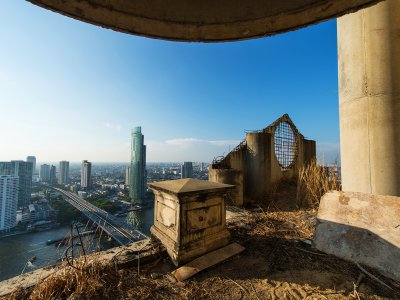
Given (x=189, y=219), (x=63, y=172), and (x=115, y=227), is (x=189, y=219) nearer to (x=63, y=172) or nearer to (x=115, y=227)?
(x=115, y=227)

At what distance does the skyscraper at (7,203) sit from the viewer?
77.7 feet

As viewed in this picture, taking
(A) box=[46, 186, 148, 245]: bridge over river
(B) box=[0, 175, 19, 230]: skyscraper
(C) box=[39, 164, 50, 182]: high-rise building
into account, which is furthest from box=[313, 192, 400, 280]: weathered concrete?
(C) box=[39, 164, 50, 182]: high-rise building

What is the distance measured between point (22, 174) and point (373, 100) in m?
47.9

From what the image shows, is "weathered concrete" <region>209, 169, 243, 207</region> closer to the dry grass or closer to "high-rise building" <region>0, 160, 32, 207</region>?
the dry grass

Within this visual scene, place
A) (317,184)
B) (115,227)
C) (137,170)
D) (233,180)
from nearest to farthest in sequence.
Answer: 1. (317,184)
2. (233,180)
3. (115,227)
4. (137,170)

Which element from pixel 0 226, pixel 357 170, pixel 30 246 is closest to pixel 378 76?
pixel 357 170

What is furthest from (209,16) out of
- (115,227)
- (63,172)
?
(63,172)

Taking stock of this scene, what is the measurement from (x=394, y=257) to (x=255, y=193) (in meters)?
4.32

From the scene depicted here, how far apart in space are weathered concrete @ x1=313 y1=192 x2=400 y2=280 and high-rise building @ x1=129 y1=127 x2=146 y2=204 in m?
33.8

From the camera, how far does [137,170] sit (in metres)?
41.5

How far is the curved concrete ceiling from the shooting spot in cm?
92

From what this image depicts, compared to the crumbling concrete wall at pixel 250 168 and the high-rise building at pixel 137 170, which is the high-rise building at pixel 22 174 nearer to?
the high-rise building at pixel 137 170

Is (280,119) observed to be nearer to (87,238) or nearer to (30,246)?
(87,238)

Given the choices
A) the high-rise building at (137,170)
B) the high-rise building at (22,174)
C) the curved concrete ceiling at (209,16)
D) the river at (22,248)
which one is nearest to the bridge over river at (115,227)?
Answer: the river at (22,248)
